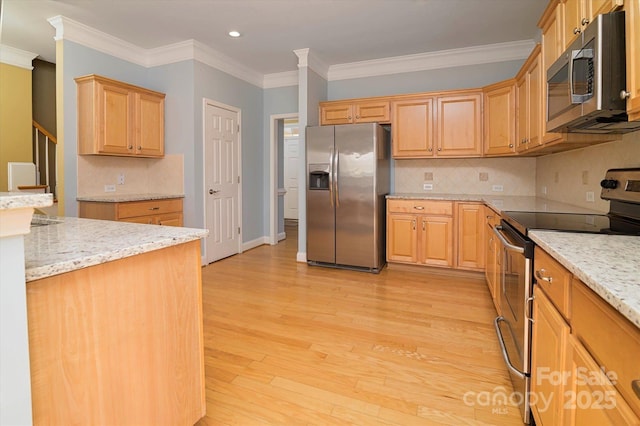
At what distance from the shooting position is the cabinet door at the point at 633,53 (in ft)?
4.16

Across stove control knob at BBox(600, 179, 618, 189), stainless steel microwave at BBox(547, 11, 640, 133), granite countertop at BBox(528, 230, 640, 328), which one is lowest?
granite countertop at BBox(528, 230, 640, 328)

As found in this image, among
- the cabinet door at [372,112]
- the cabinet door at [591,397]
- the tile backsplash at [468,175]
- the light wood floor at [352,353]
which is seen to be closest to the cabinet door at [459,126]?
the tile backsplash at [468,175]

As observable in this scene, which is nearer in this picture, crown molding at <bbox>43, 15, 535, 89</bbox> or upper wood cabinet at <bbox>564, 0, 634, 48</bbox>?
upper wood cabinet at <bbox>564, 0, 634, 48</bbox>

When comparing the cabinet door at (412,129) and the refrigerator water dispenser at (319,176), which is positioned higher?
the cabinet door at (412,129)

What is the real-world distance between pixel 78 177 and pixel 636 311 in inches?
179

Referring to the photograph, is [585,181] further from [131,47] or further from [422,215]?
[131,47]

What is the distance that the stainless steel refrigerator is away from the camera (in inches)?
156

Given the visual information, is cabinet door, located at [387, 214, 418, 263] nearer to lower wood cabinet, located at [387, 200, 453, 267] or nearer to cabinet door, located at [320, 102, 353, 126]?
lower wood cabinet, located at [387, 200, 453, 267]

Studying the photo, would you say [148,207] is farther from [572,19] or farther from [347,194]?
[572,19]

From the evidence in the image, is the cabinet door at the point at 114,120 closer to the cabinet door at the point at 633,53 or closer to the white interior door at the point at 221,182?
the white interior door at the point at 221,182

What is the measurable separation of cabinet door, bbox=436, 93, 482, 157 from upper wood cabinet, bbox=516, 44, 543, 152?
0.54 meters

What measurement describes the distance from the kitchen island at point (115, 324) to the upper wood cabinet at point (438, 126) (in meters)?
3.38

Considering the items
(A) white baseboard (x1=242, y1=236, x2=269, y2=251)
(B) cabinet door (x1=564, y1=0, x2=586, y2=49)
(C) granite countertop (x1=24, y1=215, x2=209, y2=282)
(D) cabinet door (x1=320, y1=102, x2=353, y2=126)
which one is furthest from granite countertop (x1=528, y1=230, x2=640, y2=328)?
(A) white baseboard (x1=242, y1=236, x2=269, y2=251)

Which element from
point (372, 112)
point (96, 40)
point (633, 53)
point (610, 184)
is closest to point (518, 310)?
point (610, 184)
